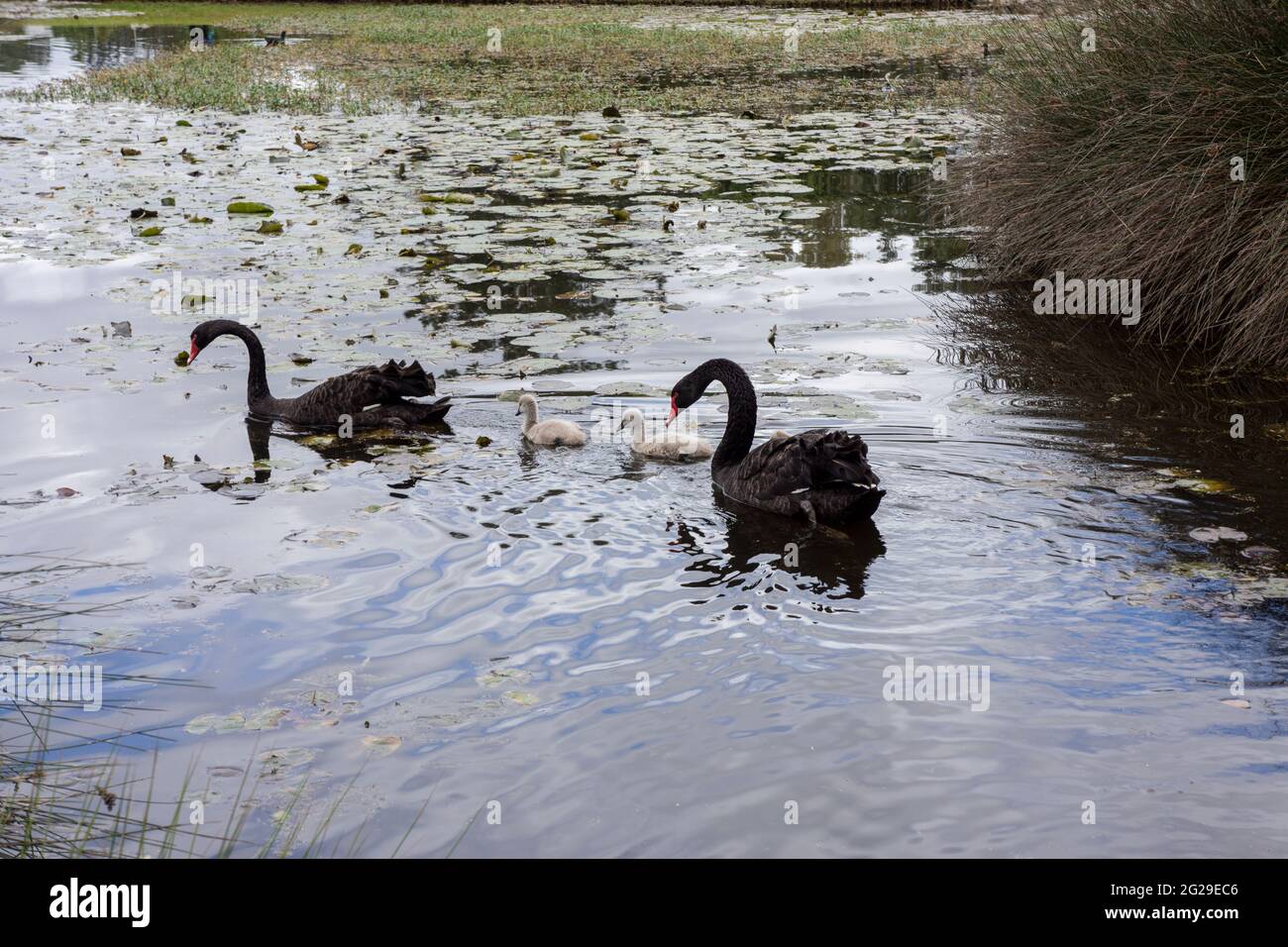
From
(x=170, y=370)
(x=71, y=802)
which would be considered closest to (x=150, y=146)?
(x=170, y=370)

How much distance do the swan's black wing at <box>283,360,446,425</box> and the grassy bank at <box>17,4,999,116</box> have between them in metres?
13.5

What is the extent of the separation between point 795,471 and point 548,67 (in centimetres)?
2197

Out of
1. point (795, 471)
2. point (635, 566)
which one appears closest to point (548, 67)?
point (795, 471)

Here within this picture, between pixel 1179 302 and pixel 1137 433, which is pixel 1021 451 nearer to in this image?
pixel 1137 433

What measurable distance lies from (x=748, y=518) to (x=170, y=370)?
446 cm

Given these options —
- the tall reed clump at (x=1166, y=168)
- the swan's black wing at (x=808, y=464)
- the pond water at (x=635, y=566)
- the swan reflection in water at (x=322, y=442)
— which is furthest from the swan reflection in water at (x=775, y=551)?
the tall reed clump at (x=1166, y=168)

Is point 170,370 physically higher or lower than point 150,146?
lower

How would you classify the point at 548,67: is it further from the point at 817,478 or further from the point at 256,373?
the point at 817,478

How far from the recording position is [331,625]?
5336 millimetres

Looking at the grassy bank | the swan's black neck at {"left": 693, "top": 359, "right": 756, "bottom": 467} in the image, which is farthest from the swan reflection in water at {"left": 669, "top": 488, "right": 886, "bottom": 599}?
the grassy bank

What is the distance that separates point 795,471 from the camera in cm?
643

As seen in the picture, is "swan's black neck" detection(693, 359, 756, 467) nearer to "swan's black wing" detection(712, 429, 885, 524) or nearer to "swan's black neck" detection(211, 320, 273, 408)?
"swan's black wing" detection(712, 429, 885, 524)
